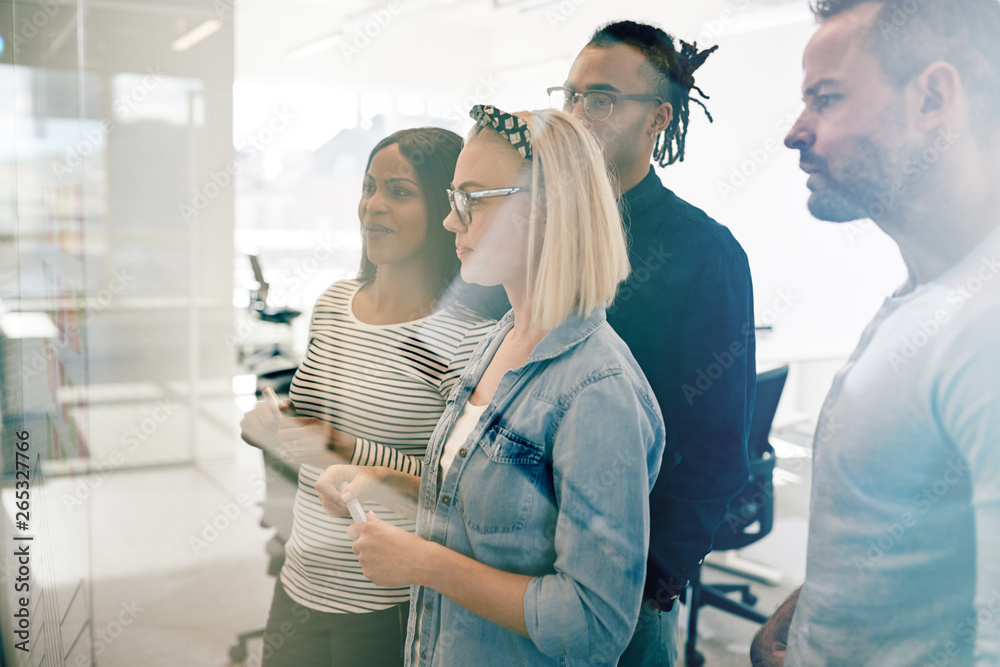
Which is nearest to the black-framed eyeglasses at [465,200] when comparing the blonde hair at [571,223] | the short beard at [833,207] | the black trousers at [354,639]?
the blonde hair at [571,223]

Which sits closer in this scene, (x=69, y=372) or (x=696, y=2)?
(x=696, y=2)

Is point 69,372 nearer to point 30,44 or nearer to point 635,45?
point 30,44

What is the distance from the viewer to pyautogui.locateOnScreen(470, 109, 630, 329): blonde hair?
3.24ft

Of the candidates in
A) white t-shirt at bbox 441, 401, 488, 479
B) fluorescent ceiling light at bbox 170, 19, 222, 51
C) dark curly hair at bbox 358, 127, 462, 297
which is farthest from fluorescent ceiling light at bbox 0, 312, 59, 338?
white t-shirt at bbox 441, 401, 488, 479

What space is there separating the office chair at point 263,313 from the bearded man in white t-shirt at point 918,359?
1.25 m

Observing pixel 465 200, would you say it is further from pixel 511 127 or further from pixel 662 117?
pixel 662 117

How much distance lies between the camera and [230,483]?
205 centimetres

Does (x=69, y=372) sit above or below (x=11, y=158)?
below

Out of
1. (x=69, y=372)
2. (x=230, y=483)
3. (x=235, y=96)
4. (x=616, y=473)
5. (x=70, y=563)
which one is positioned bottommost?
(x=70, y=563)

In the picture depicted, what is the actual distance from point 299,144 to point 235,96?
0.25 meters

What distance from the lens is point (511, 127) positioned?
3.42 ft

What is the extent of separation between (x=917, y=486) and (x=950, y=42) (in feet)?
1.94

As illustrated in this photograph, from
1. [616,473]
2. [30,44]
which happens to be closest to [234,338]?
[30,44]

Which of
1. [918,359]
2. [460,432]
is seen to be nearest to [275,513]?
[460,432]
